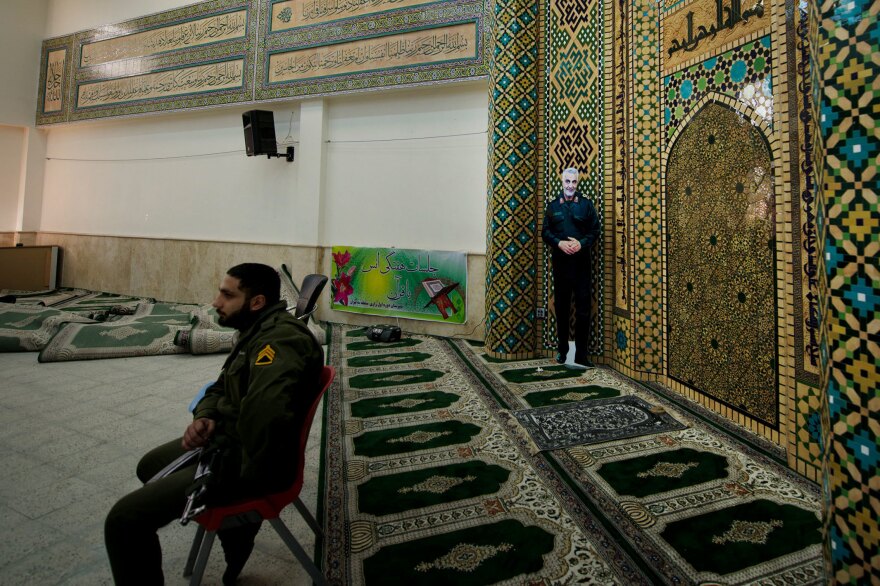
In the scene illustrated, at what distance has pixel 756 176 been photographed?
225 centimetres

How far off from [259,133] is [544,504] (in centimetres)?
543

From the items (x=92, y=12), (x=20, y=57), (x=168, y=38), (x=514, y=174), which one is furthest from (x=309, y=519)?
(x=20, y=57)

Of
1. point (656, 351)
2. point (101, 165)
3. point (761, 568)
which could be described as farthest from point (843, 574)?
point (101, 165)

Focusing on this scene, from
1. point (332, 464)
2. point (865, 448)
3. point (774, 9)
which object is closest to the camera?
point (865, 448)

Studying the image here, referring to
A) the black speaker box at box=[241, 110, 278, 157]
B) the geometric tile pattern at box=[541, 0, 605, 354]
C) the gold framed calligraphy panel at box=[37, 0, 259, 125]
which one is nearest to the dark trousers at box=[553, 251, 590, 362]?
the geometric tile pattern at box=[541, 0, 605, 354]

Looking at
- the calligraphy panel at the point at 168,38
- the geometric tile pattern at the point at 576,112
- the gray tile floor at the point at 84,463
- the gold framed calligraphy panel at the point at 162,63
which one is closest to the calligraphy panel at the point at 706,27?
the geometric tile pattern at the point at 576,112

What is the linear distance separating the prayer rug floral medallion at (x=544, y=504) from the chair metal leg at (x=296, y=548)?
143mm

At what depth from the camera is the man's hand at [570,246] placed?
330cm

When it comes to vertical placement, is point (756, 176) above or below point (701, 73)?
below

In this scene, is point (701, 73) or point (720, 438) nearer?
Answer: point (720, 438)

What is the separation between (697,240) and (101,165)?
337 inches

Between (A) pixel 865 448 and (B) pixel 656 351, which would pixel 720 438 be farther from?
(A) pixel 865 448

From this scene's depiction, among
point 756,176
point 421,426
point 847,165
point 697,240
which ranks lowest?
point 421,426

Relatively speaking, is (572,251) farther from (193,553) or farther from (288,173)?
(288,173)
